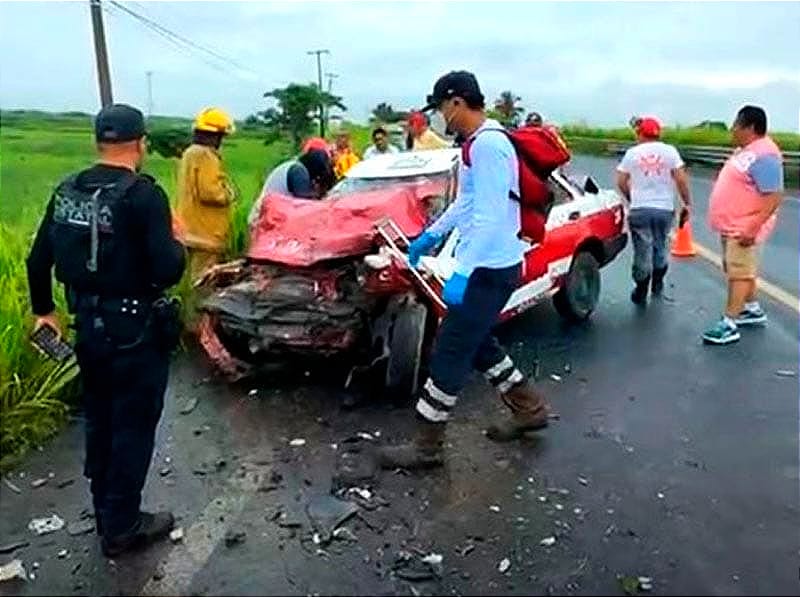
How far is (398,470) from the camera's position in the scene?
17.6 feet

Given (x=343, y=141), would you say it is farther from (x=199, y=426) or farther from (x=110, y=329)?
(x=110, y=329)

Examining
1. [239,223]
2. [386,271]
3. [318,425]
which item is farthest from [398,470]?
[239,223]

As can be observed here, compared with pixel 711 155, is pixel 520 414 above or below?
above

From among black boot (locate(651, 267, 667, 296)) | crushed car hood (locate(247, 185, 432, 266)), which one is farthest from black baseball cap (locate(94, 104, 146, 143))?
black boot (locate(651, 267, 667, 296))

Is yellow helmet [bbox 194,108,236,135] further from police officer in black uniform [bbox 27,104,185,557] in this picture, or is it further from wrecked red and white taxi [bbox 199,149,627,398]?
police officer in black uniform [bbox 27,104,185,557]

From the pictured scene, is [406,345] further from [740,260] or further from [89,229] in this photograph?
[740,260]

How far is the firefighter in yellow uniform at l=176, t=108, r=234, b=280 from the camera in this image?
25.3 ft

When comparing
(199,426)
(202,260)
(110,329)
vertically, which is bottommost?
(199,426)

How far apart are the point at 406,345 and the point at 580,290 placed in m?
2.76

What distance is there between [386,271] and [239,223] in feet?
10.7

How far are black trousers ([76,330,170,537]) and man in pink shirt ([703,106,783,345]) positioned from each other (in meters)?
4.88

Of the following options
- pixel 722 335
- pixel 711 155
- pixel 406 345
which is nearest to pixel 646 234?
pixel 722 335

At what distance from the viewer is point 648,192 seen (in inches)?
368

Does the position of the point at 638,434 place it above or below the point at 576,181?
below
